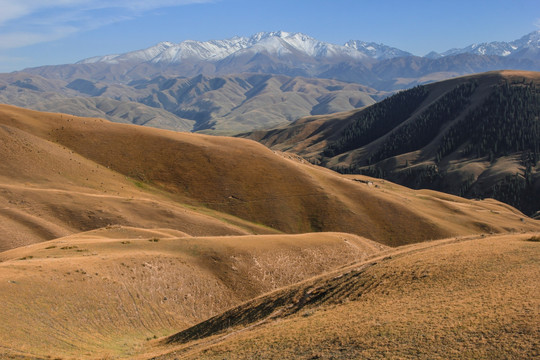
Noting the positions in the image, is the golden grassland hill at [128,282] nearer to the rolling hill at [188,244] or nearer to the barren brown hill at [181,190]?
the rolling hill at [188,244]

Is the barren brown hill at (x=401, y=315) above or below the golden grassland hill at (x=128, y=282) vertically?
above

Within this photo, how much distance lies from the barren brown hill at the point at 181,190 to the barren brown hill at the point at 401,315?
44.1 metres

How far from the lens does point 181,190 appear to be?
3792 inches

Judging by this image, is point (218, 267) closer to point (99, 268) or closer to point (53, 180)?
point (99, 268)

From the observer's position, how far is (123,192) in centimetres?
8719

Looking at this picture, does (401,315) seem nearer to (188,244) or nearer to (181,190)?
(188,244)

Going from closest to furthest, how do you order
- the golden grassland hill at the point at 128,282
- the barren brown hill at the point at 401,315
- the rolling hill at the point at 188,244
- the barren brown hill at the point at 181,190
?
the barren brown hill at the point at 401,315
the rolling hill at the point at 188,244
the golden grassland hill at the point at 128,282
the barren brown hill at the point at 181,190

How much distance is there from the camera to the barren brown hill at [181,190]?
74125 millimetres

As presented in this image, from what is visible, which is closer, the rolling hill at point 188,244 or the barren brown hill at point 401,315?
the barren brown hill at point 401,315

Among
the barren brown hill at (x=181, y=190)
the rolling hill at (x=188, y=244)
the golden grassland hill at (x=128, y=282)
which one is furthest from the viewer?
the barren brown hill at (x=181, y=190)

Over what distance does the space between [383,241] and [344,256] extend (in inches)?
1316

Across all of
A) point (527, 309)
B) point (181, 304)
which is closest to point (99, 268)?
point (181, 304)

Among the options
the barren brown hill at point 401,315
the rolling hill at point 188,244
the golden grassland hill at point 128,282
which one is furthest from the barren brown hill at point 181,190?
the barren brown hill at point 401,315

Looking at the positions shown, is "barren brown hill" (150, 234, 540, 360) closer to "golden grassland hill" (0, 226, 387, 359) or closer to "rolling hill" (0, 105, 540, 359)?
"rolling hill" (0, 105, 540, 359)
